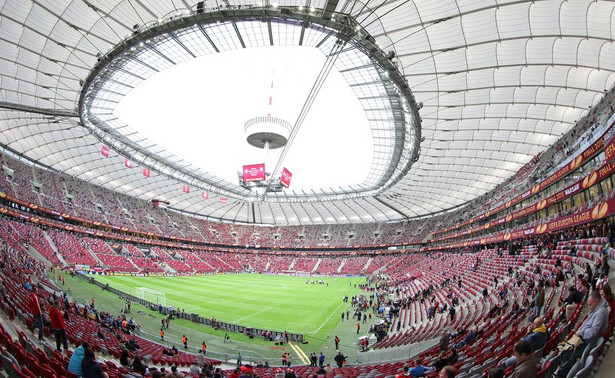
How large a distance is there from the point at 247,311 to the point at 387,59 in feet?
93.9

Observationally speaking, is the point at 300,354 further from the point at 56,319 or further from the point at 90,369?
the point at 90,369

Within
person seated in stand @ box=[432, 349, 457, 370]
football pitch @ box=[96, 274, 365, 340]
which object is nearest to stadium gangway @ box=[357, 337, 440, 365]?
person seated in stand @ box=[432, 349, 457, 370]

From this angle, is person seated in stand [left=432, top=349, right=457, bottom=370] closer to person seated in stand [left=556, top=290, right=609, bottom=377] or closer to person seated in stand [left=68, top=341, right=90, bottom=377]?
person seated in stand [left=556, top=290, right=609, bottom=377]

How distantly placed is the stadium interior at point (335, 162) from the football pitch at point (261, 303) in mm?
788

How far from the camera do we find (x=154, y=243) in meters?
78.6

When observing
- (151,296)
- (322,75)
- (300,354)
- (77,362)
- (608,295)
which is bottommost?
(300,354)

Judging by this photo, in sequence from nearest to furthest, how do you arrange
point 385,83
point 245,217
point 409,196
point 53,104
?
point 385,83, point 53,104, point 409,196, point 245,217

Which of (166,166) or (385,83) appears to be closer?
(385,83)

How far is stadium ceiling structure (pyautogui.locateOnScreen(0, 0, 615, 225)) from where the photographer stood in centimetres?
2245

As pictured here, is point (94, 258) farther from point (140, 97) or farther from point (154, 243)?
point (140, 97)

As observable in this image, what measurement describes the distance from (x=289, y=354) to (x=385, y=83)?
2456 cm

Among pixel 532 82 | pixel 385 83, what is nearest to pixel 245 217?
pixel 385 83

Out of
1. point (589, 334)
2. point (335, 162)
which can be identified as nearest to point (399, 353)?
point (589, 334)

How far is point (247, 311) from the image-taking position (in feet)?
120
